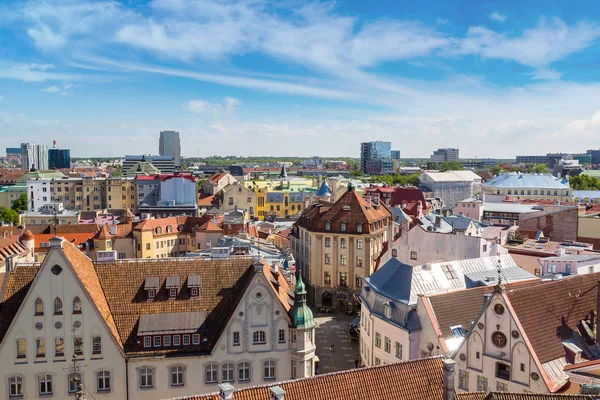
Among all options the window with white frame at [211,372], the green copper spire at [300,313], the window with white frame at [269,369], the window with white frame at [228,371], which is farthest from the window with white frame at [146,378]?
the green copper spire at [300,313]

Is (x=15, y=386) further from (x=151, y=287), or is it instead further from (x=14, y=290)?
(x=151, y=287)

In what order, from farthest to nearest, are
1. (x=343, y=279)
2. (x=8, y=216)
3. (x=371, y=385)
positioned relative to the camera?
(x=8, y=216)
(x=343, y=279)
(x=371, y=385)

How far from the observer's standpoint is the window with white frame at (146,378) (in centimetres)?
4309

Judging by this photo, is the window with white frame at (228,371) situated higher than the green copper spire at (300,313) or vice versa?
the green copper spire at (300,313)

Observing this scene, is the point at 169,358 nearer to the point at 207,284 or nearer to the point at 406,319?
the point at 207,284

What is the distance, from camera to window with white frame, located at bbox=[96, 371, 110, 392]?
42719 mm

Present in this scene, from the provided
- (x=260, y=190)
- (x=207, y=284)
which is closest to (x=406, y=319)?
(x=207, y=284)

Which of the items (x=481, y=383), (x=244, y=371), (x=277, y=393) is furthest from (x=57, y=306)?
(x=481, y=383)

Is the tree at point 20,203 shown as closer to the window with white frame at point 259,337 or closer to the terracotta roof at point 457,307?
the window with white frame at point 259,337

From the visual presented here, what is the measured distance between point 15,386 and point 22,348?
9.43 feet

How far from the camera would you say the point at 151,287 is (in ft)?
149

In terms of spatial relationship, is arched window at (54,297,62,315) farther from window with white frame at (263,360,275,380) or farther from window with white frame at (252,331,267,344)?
window with white frame at (263,360,275,380)

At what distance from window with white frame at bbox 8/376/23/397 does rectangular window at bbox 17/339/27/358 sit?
167 centimetres

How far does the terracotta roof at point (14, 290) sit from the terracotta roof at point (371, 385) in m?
22.0
